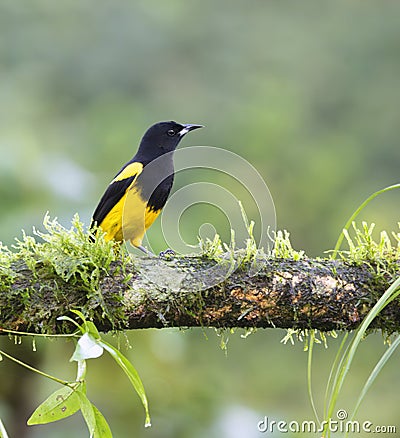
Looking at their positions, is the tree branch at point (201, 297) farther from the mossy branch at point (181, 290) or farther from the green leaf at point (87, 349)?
the green leaf at point (87, 349)

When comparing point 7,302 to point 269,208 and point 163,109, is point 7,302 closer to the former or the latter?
point 269,208

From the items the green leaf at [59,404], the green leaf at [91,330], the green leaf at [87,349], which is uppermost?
the green leaf at [91,330]

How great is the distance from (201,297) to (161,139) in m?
1.00

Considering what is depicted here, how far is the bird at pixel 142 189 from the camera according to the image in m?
2.10

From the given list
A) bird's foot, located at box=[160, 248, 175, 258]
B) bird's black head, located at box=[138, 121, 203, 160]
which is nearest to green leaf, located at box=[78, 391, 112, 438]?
bird's foot, located at box=[160, 248, 175, 258]

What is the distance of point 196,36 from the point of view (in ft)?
23.7

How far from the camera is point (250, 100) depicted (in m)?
6.91

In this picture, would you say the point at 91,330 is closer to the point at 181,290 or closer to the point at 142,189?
the point at 181,290

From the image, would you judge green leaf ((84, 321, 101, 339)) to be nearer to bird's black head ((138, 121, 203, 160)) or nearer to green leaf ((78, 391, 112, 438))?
green leaf ((78, 391, 112, 438))

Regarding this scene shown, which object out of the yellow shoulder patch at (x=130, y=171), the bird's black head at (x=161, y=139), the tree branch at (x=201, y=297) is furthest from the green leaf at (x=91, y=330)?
the bird's black head at (x=161, y=139)

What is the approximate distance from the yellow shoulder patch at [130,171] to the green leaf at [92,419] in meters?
1.04

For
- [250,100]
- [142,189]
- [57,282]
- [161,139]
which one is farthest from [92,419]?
[250,100]

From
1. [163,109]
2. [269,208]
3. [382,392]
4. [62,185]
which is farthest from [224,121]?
[269,208]

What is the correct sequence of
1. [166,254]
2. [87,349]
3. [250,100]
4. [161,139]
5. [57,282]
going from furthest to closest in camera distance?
[250,100] < [161,139] < [166,254] < [57,282] < [87,349]
